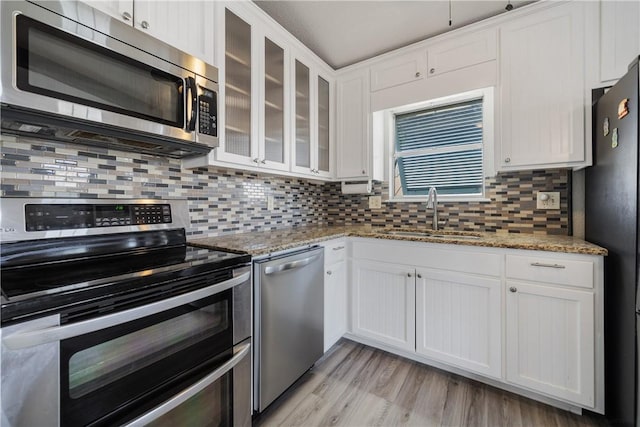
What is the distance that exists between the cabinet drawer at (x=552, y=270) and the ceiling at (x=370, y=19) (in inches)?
63.0

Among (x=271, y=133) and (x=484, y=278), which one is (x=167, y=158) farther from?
(x=484, y=278)

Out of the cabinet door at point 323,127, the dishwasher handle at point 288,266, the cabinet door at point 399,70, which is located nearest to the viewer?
the dishwasher handle at point 288,266

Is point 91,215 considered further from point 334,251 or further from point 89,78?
point 334,251

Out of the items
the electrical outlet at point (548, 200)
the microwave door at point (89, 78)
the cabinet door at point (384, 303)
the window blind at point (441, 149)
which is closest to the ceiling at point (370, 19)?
the window blind at point (441, 149)

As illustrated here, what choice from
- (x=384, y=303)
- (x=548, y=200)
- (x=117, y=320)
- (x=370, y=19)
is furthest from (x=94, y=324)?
(x=548, y=200)

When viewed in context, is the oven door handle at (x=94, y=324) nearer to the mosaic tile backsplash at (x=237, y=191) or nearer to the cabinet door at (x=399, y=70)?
the mosaic tile backsplash at (x=237, y=191)

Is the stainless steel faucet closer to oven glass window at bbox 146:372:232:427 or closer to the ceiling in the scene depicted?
the ceiling

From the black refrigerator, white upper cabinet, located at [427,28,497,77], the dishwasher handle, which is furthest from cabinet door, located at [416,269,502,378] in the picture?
white upper cabinet, located at [427,28,497,77]

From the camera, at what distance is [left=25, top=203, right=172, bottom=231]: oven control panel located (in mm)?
1076

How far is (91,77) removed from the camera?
1031mm

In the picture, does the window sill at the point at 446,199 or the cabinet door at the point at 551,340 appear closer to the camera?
the cabinet door at the point at 551,340

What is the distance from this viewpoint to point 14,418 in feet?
2.21

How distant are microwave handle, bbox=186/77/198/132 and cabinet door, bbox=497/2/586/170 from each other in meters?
1.88

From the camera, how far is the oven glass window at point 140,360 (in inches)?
30.9
